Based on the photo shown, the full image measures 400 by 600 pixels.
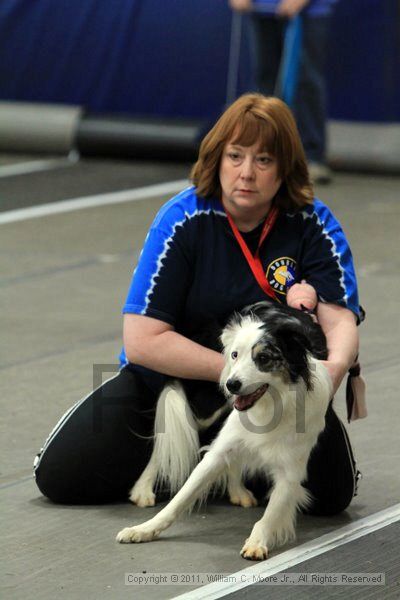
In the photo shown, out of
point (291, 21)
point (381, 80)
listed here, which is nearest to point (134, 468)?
point (291, 21)

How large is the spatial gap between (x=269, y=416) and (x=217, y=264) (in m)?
0.53

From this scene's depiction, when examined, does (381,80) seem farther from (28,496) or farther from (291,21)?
(28,496)

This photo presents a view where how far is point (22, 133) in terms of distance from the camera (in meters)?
9.38

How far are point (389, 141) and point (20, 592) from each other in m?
6.24

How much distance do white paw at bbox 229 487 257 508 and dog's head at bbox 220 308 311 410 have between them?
0.51 metres

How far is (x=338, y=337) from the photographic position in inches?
128

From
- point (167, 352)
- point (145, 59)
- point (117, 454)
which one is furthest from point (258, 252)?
point (145, 59)

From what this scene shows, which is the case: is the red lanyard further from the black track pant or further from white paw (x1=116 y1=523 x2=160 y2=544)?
white paw (x1=116 y1=523 x2=160 y2=544)

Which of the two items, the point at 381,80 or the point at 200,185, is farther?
the point at 381,80

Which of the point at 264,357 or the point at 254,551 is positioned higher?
the point at 264,357

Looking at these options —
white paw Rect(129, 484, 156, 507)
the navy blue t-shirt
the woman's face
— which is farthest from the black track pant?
the woman's face

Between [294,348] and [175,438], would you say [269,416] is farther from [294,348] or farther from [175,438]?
[175,438]

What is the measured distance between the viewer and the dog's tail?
3271 millimetres

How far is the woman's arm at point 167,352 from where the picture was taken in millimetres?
3213
